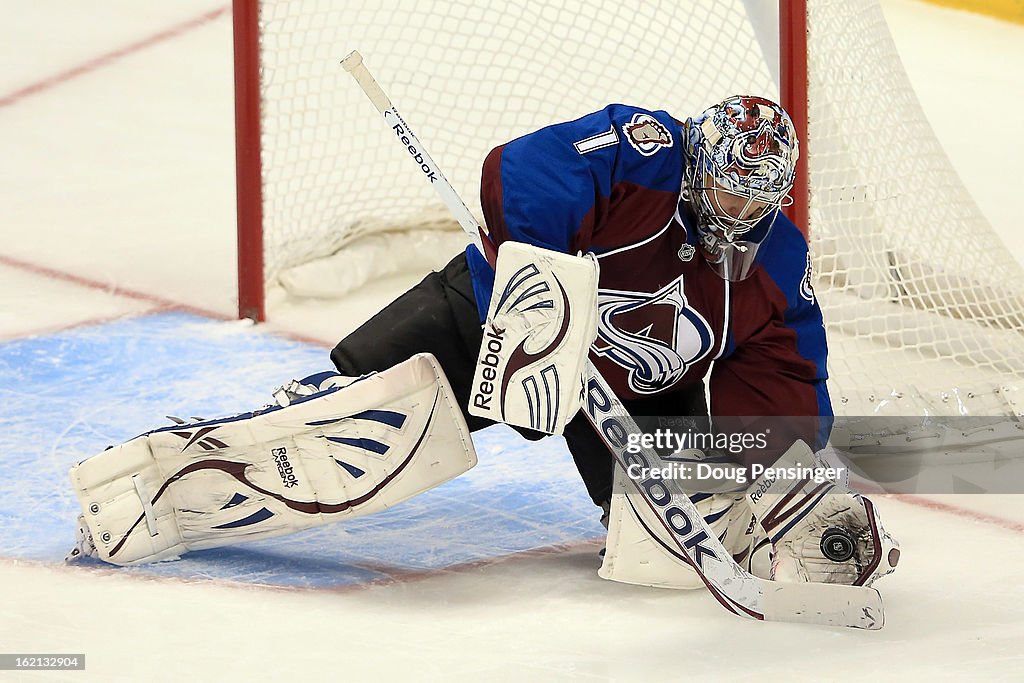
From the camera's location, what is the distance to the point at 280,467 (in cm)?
256

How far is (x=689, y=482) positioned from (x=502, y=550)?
41cm

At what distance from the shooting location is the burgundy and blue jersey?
229 centimetres

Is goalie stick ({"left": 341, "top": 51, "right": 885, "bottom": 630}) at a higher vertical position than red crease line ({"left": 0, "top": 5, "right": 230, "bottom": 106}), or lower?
lower

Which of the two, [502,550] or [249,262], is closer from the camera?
[502,550]

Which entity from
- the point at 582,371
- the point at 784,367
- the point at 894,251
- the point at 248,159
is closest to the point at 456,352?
the point at 582,371

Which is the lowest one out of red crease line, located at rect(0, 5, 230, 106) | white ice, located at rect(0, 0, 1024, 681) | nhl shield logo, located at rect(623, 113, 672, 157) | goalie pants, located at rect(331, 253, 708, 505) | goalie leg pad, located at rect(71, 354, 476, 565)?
white ice, located at rect(0, 0, 1024, 681)

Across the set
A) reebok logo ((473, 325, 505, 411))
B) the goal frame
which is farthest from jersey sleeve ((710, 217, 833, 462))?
Result: the goal frame

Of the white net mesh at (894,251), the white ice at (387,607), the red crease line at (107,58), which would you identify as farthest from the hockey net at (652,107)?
the red crease line at (107,58)

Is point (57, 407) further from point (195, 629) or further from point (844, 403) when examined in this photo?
point (844, 403)

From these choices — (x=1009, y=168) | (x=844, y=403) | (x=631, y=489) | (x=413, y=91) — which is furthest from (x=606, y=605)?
(x=1009, y=168)

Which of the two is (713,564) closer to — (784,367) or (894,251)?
(784,367)

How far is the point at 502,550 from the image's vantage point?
8.91 ft

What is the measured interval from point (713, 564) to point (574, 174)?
0.63 meters
